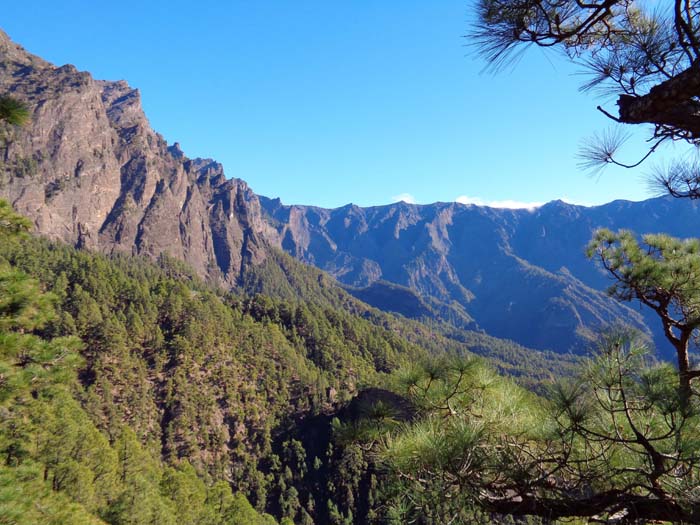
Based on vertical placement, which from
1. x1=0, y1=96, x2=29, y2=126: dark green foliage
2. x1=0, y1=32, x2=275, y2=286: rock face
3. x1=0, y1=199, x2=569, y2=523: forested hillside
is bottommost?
x1=0, y1=199, x2=569, y2=523: forested hillside

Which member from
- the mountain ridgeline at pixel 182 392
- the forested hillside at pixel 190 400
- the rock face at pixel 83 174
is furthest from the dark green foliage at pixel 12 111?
the rock face at pixel 83 174

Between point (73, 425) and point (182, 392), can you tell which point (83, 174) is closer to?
point (182, 392)

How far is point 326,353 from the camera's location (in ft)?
267

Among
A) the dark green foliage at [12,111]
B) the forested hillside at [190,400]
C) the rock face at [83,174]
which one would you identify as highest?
the rock face at [83,174]

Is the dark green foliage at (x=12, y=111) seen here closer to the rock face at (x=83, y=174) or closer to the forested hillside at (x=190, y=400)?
the forested hillside at (x=190, y=400)

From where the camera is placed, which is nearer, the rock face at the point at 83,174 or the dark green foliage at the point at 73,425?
the dark green foliage at the point at 73,425

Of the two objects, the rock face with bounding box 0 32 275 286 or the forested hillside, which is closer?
the forested hillside

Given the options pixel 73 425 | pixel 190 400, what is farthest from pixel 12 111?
pixel 190 400

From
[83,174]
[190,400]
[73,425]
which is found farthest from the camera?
[83,174]

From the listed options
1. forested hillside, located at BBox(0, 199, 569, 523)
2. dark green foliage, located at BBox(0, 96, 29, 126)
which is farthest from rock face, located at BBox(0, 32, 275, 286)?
dark green foliage, located at BBox(0, 96, 29, 126)

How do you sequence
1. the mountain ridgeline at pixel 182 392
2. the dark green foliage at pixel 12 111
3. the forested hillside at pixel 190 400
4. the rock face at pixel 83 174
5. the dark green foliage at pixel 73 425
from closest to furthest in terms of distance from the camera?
the mountain ridgeline at pixel 182 392 → the dark green foliage at pixel 12 111 → the dark green foliage at pixel 73 425 → the forested hillside at pixel 190 400 → the rock face at pixel 83 174

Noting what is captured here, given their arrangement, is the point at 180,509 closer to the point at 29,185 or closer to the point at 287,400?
the point at 287,400

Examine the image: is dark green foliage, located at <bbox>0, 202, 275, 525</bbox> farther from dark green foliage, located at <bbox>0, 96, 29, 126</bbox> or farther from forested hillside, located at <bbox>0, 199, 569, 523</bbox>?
dark green foliage, located at <bbox>0, 96, 29, 126</bbox>

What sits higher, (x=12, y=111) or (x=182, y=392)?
(x=12, y=111)
